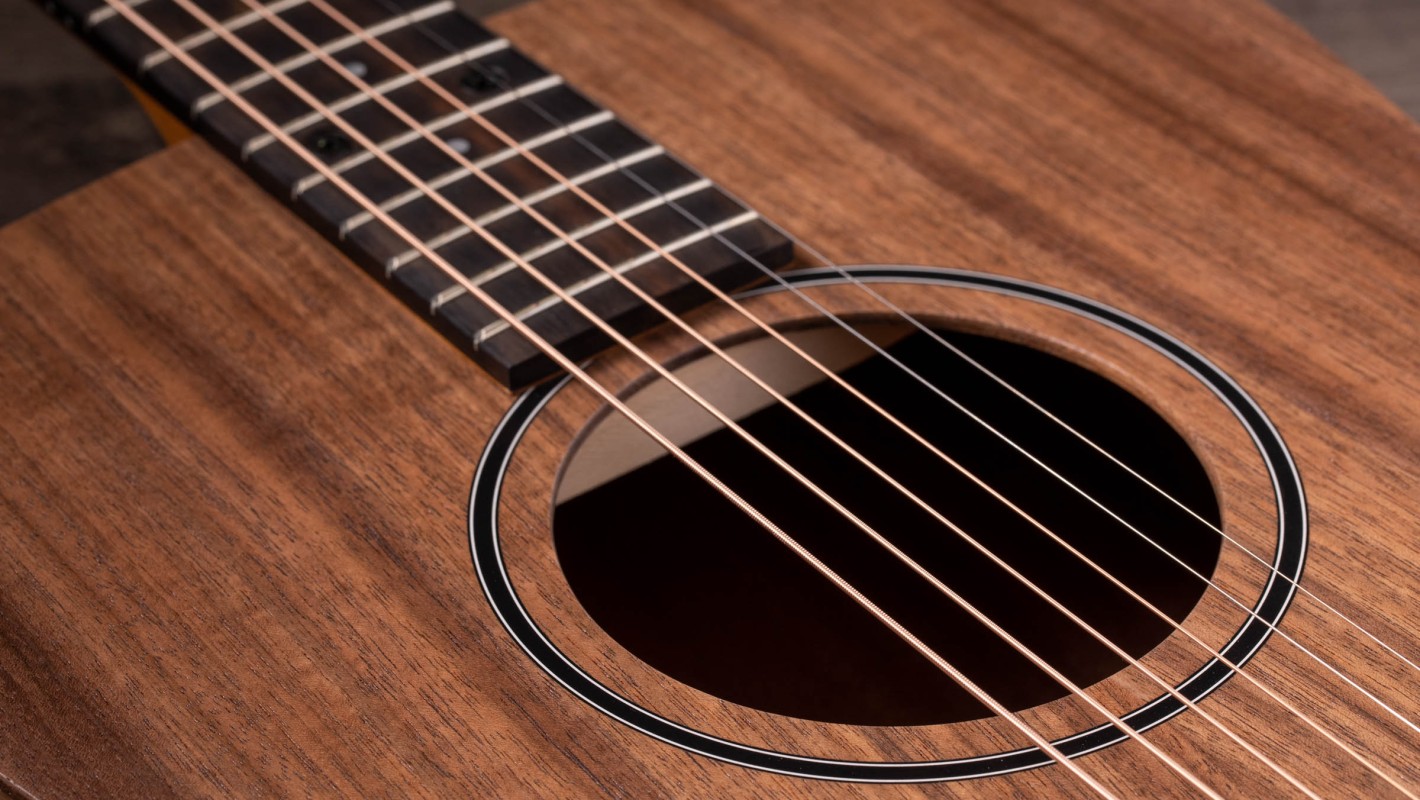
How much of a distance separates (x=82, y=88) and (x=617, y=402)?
1230 mm

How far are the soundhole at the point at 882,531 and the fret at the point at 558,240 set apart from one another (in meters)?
0.11

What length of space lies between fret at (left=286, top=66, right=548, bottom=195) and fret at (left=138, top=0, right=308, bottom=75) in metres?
0.17

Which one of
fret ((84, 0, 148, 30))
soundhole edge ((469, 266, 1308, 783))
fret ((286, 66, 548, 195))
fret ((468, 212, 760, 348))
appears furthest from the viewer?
fret ((84, 0, 148, 30))

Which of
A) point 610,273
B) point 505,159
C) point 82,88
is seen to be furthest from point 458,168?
point 82,88

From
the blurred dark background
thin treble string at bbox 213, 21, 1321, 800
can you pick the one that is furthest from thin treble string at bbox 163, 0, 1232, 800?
the blurred dark background

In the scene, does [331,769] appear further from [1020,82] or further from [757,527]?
[1020,82]

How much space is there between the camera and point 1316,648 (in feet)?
2.43

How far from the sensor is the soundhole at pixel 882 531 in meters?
0.95

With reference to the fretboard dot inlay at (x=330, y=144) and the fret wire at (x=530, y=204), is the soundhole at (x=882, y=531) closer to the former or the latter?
the fret wire at (x=530, y=204)

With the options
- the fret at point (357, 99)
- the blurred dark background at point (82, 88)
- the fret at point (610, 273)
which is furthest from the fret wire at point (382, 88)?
the blurred dark background at point (82, 88)

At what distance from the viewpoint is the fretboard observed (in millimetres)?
914

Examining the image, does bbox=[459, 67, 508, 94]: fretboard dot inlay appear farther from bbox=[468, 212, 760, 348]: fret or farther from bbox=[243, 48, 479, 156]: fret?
bbox=[468, 212, 760, 348]: fret

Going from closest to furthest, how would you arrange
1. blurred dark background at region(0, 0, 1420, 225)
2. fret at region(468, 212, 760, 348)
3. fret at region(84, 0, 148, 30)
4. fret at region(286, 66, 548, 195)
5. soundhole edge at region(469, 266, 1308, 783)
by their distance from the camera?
soundhole edge at region(469, 266, 1308, 783)
fret at region(468, 212, 760, 348)
fret at region(286, 66, 548, 195)
fret at region(84, 0, 148, 30)
blurred dark background at region(0, 0, 1420, 225)

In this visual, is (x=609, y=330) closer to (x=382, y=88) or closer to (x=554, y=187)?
(x=554, y=187)
